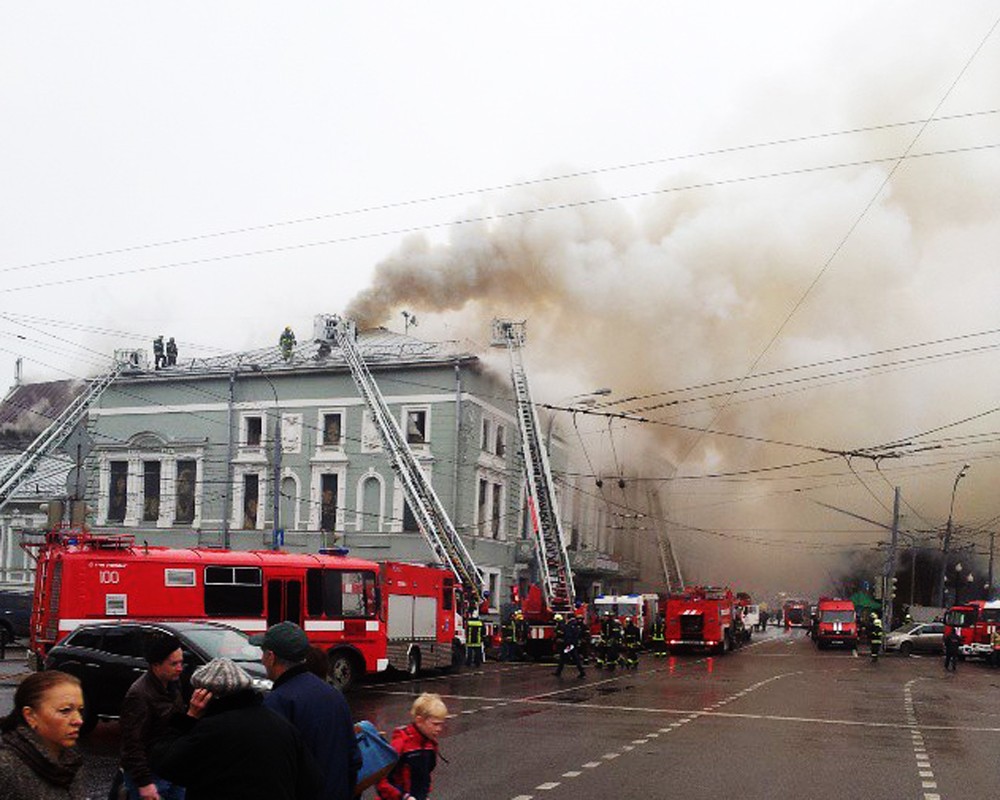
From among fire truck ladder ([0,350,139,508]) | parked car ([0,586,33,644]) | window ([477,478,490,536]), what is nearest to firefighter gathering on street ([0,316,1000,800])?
fire truck ladder ([0,350,139,508])

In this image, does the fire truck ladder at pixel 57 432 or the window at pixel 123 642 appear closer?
the window at pixel 123 642

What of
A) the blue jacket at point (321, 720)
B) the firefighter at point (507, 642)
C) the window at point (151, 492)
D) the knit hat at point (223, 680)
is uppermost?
the window at point (151, 492)

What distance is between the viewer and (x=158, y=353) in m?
54.7

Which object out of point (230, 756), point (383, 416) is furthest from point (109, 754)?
point (383, 416)

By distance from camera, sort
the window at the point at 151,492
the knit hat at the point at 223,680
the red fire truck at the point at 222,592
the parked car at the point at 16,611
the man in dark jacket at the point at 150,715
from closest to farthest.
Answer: the knit hat at the point at 223,680, the man in dark jacket at the point at 150,715, the red fire truck at the point at 222,592, the parked car at the point at 16,611, the window at the point at 151,492

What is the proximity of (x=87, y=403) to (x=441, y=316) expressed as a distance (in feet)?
49.2

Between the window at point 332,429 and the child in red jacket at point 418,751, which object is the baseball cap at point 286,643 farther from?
the window at point 332,429

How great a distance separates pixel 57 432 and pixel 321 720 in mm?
47969

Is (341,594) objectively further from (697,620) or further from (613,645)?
(697,620)

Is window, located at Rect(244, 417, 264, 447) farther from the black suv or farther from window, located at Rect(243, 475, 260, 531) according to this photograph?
the black suv

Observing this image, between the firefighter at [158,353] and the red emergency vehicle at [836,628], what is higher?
the firefighter at [158,353]

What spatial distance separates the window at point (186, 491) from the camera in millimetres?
54250

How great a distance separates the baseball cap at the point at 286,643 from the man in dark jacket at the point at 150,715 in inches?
60.4

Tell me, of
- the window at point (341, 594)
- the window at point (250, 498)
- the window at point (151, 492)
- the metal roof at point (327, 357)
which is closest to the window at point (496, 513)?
the metal roof at point (327, 357)
